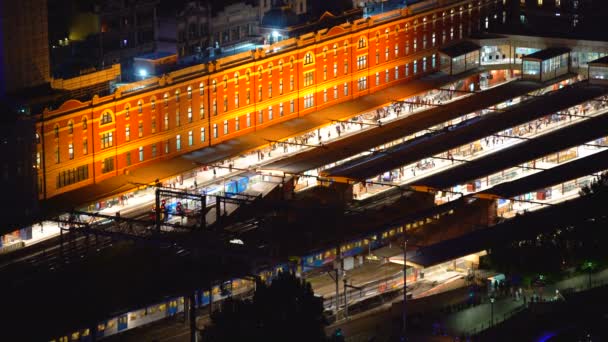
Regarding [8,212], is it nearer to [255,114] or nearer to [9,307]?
[9,307]

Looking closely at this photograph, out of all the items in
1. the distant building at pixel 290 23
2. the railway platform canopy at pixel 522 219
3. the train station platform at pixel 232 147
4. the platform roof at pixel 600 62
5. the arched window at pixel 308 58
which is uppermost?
the distant building at pixel 290 23

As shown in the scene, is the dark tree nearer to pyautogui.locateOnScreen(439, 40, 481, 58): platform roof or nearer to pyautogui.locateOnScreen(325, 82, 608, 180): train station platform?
pyautogui.locateOnScreen(325, 82, 608, 180): train station platform

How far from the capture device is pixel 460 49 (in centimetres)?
16188

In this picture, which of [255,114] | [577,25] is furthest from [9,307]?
[577,25]

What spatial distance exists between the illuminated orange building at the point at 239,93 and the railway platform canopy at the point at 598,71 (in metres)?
13.8

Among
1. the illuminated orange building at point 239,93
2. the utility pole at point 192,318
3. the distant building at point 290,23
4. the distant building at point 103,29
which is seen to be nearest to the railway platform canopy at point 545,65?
the illuminated orange building at point 239,93

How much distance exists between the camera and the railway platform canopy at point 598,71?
6053 inches

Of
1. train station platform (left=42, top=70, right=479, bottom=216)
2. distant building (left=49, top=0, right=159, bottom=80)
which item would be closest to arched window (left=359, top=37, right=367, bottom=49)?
train station platform (left=42, top=70, right=479, bottom=216)

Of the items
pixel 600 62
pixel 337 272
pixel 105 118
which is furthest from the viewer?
pixel 600 62

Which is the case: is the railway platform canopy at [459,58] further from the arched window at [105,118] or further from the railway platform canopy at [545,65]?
the arched window at [105,118]

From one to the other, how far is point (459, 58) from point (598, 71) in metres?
12.3

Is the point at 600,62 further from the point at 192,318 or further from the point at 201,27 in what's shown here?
the point at 192,318

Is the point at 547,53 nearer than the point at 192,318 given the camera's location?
No

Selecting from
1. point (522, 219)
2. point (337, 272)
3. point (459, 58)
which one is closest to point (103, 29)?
point (459, 58)
